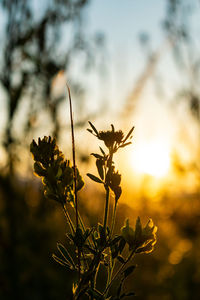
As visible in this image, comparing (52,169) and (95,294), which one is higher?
(52,169)

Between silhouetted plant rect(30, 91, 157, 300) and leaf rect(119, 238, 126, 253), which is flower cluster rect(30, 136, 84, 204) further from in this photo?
leaf rect(119, 238, 126, 253)

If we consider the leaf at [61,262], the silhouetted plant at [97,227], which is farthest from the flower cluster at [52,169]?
the leaf at [61,262]

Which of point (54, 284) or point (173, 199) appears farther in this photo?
point (173, 199)

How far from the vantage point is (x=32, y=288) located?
4.10 meters

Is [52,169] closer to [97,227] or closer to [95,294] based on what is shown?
[97,227]

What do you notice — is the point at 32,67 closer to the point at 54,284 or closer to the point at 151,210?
the point at 54,284

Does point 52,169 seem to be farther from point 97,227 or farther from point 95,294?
point 95,294

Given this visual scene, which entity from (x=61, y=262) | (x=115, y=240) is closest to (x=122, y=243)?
(x=115, y=240)

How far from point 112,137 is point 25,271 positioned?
11.1 ft

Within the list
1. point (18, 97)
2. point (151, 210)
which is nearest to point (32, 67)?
point (18, 97)

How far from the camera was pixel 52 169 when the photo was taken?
712mm

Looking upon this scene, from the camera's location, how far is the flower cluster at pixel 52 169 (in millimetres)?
710

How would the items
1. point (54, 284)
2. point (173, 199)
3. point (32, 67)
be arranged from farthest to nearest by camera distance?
point (173, 199) < point (54, 284) < point (32, 67)

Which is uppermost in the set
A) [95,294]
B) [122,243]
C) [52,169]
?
[52,169]
